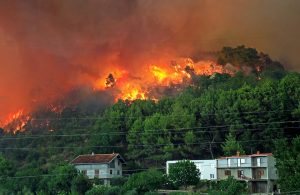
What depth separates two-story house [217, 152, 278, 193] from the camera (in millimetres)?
45062

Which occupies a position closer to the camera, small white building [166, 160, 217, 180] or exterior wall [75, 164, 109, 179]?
small white building [166, 160, 217, 180]

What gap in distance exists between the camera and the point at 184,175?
4259cm

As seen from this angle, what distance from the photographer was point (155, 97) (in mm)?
68938

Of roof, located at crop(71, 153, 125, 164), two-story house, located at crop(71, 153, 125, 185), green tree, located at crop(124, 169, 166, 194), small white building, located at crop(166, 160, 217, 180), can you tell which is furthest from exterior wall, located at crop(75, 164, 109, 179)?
green tree, located at crop(124, 169, 166, 194)

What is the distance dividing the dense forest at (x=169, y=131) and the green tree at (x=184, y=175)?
21.0 ft

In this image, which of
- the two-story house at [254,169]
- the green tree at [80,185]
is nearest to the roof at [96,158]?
the green tree at [80,185]

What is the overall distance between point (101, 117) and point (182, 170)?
19.5 metres

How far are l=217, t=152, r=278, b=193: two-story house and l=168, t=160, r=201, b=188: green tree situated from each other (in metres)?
4.44

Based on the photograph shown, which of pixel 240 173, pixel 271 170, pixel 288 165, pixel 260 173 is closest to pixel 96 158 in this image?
pixel 240 173

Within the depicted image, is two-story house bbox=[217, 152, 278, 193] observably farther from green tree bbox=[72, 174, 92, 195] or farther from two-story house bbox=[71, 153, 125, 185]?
green tree bbox=[72, 174, 92, 195]

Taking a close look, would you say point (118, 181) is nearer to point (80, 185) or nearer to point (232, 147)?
point (80, 185)

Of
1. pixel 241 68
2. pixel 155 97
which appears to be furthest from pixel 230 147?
pixel 241 68

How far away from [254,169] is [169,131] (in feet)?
31.5

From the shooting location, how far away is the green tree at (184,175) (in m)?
42.7
